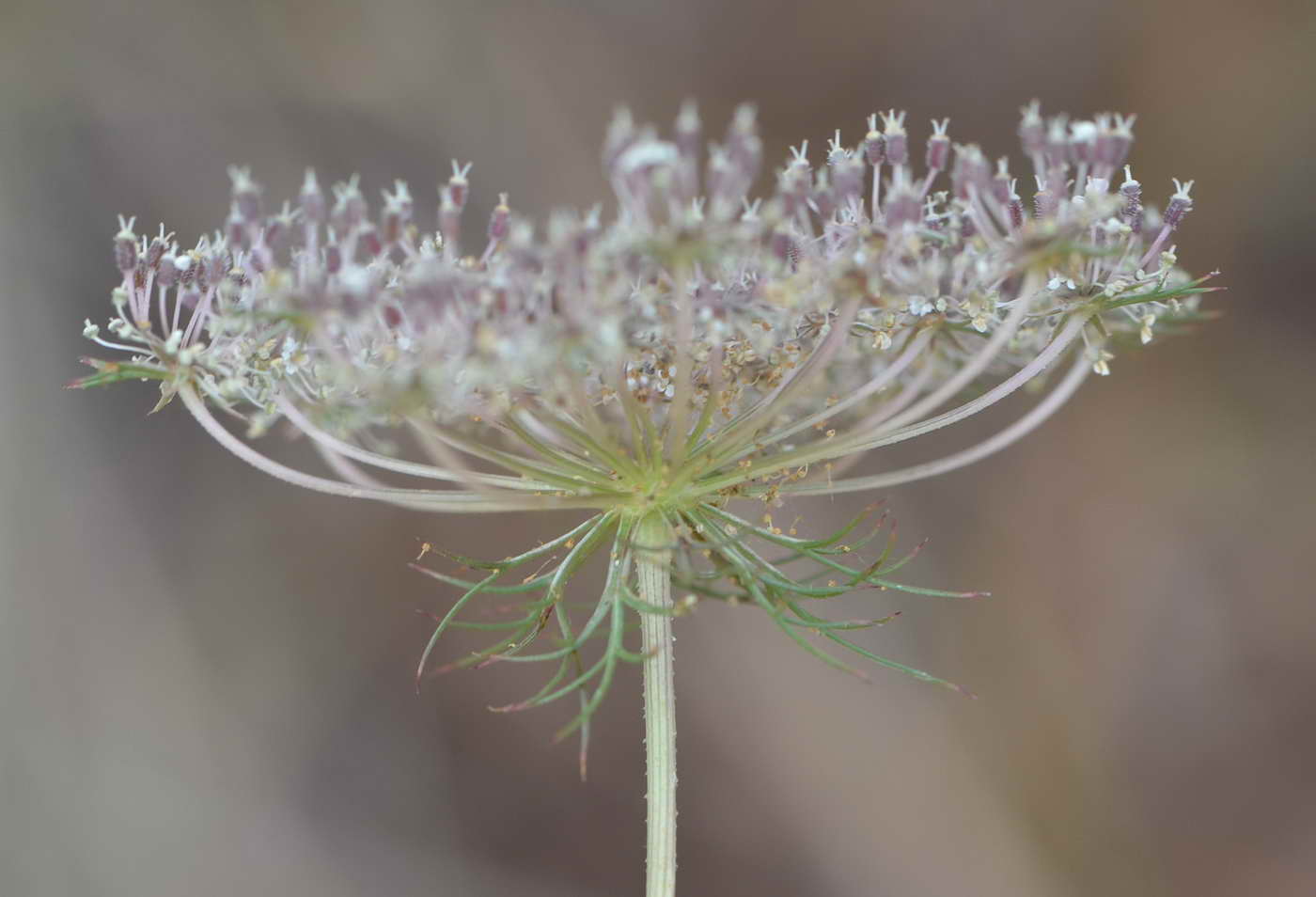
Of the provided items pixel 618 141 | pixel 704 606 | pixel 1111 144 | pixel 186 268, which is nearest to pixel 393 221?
pixel 618 141

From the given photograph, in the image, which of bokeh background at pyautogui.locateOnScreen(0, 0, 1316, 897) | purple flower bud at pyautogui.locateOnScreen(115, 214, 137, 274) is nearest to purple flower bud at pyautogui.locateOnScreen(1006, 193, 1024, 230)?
purple flower bud at pyautogui.locateOnScreen(115, 214, 137, 274)

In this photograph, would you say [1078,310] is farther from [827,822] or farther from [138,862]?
[138,862]

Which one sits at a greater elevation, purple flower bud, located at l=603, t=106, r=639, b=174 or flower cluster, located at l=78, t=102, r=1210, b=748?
purple flower bud, located at l=603, t=106, r=639, b=174

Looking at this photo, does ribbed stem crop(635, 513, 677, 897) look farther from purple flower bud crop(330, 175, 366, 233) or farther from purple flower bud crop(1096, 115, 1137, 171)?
purple flower bud crop(1096, 115, 1137, 171)

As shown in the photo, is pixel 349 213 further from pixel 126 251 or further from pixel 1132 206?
pixel 1132 206

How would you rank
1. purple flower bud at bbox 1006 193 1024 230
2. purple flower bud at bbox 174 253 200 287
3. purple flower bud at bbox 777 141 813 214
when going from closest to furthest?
purple flower bud at bbox 777 141 813 214 < purple flower bud at bbox 1006 193 1024 230 < purple flower bud at bbox 174 253 200 287

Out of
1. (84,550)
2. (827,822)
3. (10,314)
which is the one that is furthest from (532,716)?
(10,314)
